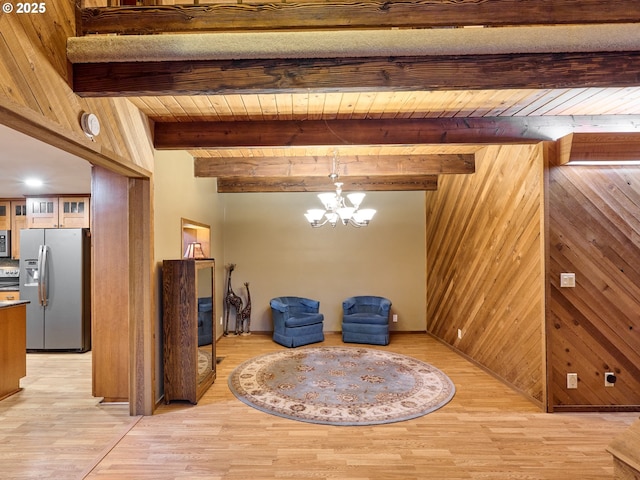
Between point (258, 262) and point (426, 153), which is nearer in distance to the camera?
point (426, 153)

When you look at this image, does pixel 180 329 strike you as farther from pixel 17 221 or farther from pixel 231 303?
pixel 17 221

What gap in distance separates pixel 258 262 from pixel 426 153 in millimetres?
3618

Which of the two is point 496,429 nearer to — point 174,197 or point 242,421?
point 242,421

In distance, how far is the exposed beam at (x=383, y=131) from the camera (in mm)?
2922

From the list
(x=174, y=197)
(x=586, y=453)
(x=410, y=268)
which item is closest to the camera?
(x=586, y=453)

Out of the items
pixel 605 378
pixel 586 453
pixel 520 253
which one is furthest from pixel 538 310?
pixel 586 453

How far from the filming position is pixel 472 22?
6.57 feet

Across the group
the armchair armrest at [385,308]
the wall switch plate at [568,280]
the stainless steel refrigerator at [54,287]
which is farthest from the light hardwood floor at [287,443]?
the armchair armrest at [385,308]

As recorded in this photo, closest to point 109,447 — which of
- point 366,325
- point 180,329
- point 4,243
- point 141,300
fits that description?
point 180,329

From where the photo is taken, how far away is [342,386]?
3.53 m

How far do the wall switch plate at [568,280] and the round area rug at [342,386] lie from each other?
1.58 metres

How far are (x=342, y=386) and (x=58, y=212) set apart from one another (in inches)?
212

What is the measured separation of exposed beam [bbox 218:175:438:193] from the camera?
552 centimetres

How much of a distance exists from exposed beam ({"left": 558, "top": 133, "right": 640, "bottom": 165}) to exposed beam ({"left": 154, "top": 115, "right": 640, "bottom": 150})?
0.21 meters
